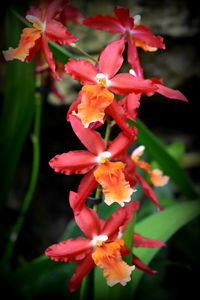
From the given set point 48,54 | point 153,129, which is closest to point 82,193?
point 48,54

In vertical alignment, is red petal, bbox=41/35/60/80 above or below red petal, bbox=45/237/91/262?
above

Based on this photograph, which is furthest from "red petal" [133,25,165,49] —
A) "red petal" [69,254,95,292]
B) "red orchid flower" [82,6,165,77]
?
"red petal" [69,254,95,292]

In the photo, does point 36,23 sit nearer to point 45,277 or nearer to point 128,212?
point 128,212

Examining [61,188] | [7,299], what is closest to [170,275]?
[61,188]

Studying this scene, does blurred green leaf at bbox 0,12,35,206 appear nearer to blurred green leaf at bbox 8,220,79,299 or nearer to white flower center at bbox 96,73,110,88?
blurred green leaf at bbox 8,220,79,299

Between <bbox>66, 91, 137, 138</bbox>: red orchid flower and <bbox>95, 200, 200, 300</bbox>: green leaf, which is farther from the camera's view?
<bbox>95, 200, 200, 300</bbox>: green leaf

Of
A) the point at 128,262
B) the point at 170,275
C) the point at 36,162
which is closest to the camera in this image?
the point at 128,262

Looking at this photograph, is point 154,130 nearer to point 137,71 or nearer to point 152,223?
point 152,223
